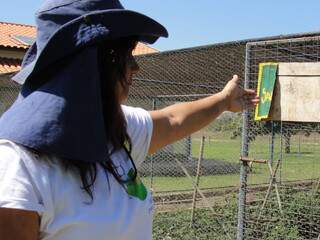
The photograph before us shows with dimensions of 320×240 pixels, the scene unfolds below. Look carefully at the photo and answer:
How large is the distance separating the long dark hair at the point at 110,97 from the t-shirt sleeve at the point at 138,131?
1.02 ft

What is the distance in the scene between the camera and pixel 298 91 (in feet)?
13.1

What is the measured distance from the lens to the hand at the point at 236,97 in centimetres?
231

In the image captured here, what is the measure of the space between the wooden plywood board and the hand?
1.54 m

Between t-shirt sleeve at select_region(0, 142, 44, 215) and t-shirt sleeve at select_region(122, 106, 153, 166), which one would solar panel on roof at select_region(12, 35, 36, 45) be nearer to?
t-shirt sleeve at select_region(122, 106, 153, 166)

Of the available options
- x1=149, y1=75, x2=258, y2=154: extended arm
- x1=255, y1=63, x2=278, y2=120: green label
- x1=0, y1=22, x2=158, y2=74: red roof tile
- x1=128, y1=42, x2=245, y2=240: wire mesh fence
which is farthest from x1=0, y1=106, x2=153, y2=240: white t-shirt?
x1=0, y1=22, x2=158, y2=74: red roof tile

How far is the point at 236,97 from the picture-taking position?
2361mm

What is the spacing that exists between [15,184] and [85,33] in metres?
0.36

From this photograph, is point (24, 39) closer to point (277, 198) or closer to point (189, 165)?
point (189, 165)

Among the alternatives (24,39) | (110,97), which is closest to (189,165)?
(24,39)

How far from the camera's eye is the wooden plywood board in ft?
12.7

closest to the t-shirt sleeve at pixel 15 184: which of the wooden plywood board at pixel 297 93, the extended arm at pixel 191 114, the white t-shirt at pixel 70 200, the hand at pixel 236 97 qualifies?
the white t-shirt at pixel 70 200

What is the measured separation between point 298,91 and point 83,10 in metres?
2.96

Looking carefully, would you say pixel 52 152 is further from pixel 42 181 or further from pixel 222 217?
pixel 222 217

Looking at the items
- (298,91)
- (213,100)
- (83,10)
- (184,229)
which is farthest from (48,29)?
(184,229)
